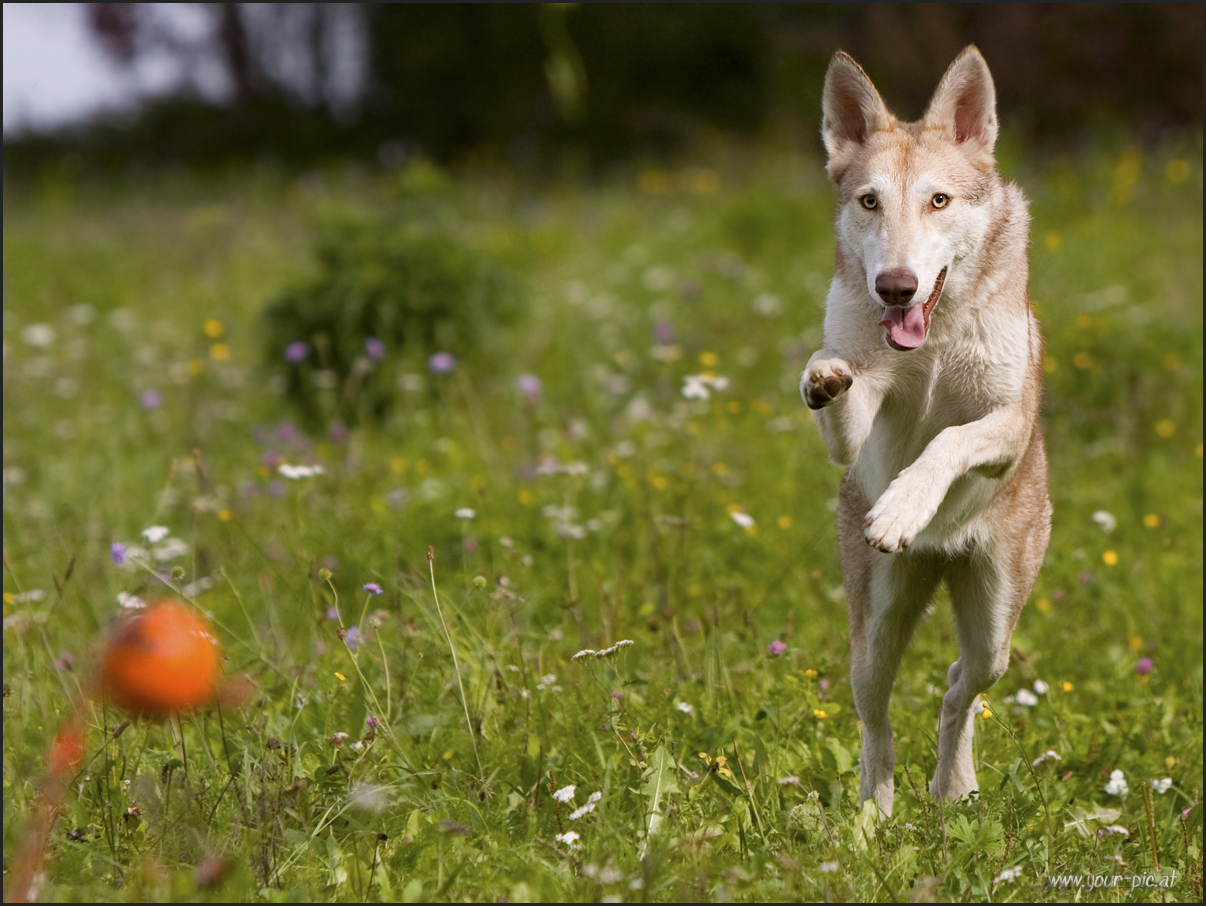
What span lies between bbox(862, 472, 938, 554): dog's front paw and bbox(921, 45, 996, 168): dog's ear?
91cm

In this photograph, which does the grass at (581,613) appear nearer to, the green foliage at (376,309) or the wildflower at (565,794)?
the wildflower at (565,794)

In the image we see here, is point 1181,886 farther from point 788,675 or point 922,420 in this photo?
point 922,420

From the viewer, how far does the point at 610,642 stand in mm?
3270

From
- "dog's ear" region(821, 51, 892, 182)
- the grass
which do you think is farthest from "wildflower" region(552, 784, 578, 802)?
"dog's ear" region(821, 51, 892, 182)

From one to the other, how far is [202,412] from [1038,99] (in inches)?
405

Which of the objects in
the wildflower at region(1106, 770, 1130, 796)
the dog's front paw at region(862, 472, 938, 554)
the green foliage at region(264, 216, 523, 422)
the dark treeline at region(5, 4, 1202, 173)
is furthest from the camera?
the dark treeline at region(5, 4, 1202, 173)

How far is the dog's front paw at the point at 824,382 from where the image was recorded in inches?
91.0

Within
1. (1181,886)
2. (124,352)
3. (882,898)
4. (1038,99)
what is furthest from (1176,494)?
(1038,99)

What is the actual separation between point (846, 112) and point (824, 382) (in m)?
0.82

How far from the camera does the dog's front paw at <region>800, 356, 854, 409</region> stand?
2.31 m

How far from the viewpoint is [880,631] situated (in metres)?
Result: 2.85

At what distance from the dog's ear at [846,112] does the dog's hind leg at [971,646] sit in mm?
1076

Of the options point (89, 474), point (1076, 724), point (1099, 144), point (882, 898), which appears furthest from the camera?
point (1099, 144)

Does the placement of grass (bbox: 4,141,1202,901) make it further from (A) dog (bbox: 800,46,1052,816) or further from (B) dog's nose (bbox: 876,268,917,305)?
(B) dog's nose (bbox: 876,268,917,305)
